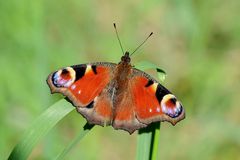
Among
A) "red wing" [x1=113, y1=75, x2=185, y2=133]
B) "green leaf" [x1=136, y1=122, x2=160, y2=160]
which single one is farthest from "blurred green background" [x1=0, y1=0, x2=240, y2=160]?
"green leaf" [x1=136, y1=122, x2=160, y2=160]

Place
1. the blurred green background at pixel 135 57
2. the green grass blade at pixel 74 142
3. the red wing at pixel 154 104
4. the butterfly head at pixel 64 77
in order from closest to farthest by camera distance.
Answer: the green grass blade at pixel 74 142
the red wing at pixel 154 104
the butterfly head at pixel 64 77
the blurred green background at pixel 135 57

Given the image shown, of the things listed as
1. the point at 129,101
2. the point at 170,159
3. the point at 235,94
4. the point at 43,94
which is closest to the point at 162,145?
the point at 170,159

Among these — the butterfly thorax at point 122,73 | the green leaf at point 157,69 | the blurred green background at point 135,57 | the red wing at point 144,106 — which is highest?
the green leaf at point 157,69

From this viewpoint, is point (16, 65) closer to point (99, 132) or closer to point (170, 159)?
point (99, 132)

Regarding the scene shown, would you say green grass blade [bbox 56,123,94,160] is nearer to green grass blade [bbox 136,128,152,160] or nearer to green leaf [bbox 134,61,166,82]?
green grass blade [bbox 136,128,152,160]

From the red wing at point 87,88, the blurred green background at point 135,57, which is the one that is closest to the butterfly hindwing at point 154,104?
the red wing at point 87,88

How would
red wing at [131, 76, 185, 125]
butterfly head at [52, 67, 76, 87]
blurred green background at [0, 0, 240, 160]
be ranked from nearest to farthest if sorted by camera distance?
1. red wing at [131, 76, 185, 125]
2. butterfly head at [52, 67, 76, 87]
3. blurred green background at [0, 0, 240, 160]

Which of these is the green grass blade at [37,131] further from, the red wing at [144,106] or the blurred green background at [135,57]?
the blurred green background at [135,57]
